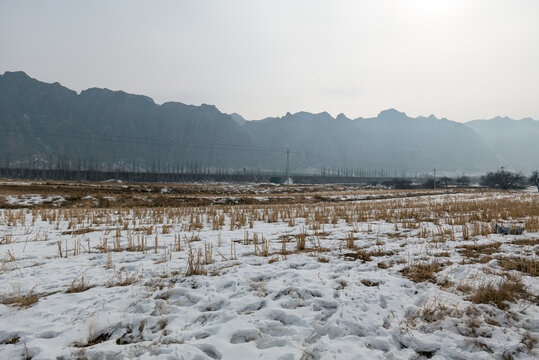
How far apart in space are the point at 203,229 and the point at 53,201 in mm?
18993

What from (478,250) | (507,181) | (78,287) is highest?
(507,181)

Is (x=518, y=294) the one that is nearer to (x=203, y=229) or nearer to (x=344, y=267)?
(x=344, y=267)

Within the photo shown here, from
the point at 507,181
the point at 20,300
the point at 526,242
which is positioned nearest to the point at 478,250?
the point at 526,242

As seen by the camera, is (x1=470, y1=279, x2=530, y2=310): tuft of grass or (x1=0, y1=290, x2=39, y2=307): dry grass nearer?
(x1=470, y1=279, x2=530, y2=310): tuft of grass

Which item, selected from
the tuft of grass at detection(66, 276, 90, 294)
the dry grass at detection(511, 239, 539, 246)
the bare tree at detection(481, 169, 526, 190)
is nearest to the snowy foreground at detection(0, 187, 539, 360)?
the tuft of grass at detection(66, 276, 90, 294)

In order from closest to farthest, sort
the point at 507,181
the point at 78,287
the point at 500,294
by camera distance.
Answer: the point at 500,294
the point at 78,287
the point at 507,181

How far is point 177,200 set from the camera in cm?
2478

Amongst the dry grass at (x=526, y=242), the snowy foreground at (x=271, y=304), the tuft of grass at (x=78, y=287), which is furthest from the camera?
the dry grass at (x=526, y=242)

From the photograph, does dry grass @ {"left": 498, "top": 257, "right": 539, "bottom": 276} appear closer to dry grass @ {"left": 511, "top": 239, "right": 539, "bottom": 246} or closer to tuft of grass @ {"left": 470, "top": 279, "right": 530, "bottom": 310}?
tuft of grass @ {"left": 470, "top": 279, "right": 530, "bottom": 310}

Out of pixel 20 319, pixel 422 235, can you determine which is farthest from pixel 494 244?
pixel 20 319

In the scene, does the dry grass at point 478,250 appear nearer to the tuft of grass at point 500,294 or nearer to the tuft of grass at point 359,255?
the tuft of grass at point 500,294

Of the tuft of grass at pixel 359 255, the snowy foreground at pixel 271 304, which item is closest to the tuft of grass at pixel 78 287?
the snowy foreground at pixel 271 304

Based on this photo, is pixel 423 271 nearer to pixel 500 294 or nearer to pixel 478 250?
pixel 500 294

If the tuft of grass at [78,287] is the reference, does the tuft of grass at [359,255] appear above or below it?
above
